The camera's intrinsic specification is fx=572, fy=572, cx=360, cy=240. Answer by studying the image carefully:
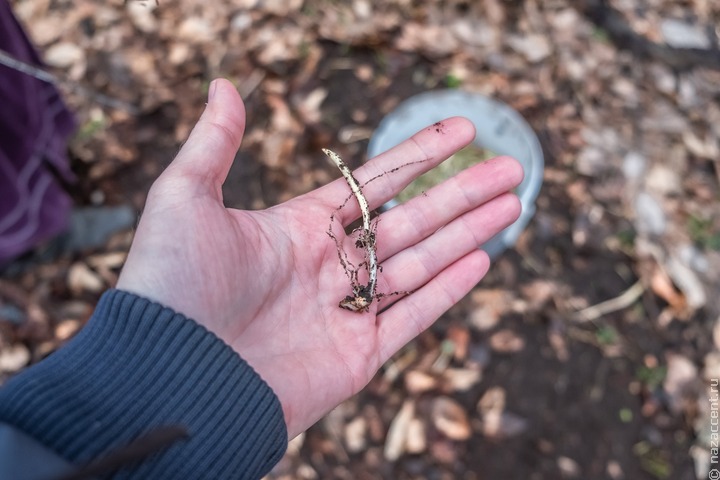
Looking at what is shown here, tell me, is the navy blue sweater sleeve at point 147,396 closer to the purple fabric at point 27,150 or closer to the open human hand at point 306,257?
the open human hand at point 306,257

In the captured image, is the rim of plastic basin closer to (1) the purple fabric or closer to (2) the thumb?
(2) the thumb

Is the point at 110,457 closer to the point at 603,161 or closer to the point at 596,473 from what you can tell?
the point at 596,473

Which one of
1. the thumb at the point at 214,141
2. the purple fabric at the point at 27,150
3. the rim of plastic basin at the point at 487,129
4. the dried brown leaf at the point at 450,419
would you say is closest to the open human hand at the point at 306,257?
the thumb at the point at 214,141

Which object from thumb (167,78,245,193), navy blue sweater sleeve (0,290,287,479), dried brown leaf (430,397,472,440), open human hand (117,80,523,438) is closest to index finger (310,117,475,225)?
open human hand (117,80,523,438)

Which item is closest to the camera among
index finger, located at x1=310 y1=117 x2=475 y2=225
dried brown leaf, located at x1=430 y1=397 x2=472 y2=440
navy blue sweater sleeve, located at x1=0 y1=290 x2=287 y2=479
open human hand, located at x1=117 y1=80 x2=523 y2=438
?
navy blue sweater sleeve, located at x1=0 y1=290 x2=287 y2=479

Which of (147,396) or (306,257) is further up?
(147,396)

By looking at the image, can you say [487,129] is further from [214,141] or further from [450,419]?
[214,141]


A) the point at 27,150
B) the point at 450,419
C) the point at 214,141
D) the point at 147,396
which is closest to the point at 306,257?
the point at 214,141
